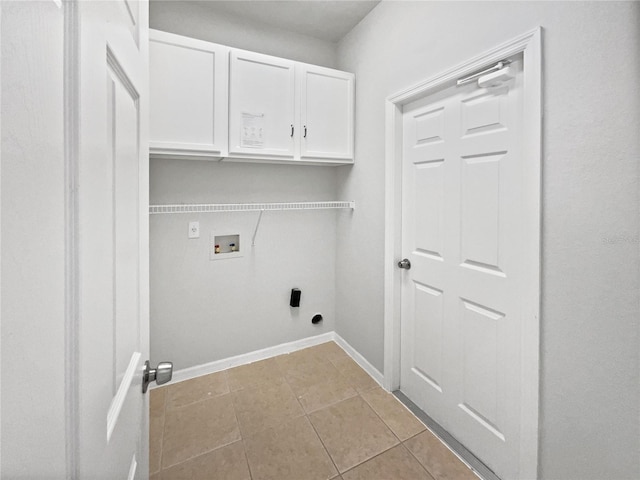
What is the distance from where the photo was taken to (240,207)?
2.21 m

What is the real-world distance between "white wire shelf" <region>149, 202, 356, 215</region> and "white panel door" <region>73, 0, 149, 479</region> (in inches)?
48.8

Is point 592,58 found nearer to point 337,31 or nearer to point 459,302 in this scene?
point 459,302

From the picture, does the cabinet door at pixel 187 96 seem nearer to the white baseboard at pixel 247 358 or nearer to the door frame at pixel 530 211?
the door frame at pixel 530 211

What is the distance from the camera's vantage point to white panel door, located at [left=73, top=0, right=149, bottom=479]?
387mm

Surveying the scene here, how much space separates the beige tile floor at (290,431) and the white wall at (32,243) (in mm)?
1571

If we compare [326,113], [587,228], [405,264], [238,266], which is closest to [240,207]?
[238,266]

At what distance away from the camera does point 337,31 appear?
8.09 ft

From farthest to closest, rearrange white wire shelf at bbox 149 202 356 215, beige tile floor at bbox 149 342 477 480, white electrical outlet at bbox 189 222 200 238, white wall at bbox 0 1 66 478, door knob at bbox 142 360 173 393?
1. white electrical outlet at bbox 189 222 200 238
2. white wire shelf at bbox 149 202 356 215
3. beige tile floor at bbox 149 342 477 480
4. door knob at bbox 142 360 173 393
5. white wall at bbox 0 1 66 478

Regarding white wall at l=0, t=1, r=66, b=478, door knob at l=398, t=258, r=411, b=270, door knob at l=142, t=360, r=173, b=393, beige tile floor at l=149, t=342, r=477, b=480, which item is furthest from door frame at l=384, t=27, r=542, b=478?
white wall at l=0, t=1, r=66, b=478

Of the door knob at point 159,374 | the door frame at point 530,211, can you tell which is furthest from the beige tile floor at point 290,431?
the door knob at point 159,374

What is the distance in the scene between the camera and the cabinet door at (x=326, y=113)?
7.45 ft

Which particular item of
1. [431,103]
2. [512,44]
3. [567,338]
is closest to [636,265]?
[567,338]

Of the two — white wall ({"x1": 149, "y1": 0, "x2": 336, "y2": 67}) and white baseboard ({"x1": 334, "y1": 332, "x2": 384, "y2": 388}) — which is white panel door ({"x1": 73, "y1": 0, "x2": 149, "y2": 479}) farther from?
white baseboard ({"x1": 334, "y1": 332, "x2": 384, "y2": 388})

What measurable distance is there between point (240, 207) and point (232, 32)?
1326 millimetres
